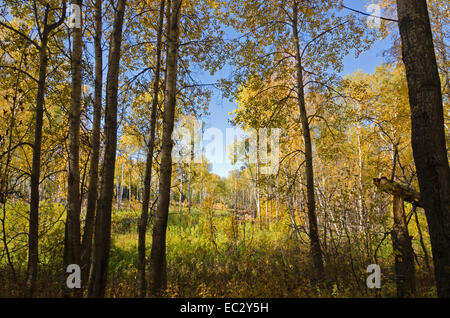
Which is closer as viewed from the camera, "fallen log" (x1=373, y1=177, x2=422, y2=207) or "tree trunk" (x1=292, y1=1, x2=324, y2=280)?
"fallen log" (x1=373, y1=177, x2=422, y2=207)

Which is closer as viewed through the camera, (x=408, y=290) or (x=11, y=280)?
(x=408, y=290)

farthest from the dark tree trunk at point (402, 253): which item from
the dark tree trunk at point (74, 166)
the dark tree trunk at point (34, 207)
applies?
the dark tree trunk at point (34, 207)

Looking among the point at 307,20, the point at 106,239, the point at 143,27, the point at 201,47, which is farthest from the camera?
the point at 143,27

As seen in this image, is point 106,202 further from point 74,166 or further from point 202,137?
point 202,137

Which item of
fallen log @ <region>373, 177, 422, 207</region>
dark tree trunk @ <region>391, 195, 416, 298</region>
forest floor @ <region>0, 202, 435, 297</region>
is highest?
fallen log @ <region>373, 177, 422, 207</region>

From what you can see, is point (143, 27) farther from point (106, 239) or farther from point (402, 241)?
point (402, 241)

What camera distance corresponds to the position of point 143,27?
6223 millimetres

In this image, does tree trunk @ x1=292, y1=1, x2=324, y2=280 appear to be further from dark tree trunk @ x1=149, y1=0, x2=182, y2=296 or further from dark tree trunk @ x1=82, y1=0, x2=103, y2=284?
dark tree trunk @ x1=82, y1=0, x2=103, y2=284

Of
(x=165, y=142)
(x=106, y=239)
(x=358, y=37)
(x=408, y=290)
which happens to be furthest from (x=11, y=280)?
(x=358, y=37)

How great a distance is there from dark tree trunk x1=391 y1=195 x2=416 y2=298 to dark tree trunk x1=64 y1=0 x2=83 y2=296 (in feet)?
16.1

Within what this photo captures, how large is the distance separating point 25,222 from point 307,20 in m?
9.57

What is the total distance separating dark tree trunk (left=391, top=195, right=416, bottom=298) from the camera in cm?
362

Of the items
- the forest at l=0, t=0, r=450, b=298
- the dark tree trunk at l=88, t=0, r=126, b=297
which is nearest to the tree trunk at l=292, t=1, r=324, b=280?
the forest at l=0, t=0, r=450, b=298

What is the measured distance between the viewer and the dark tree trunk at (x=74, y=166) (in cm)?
338
